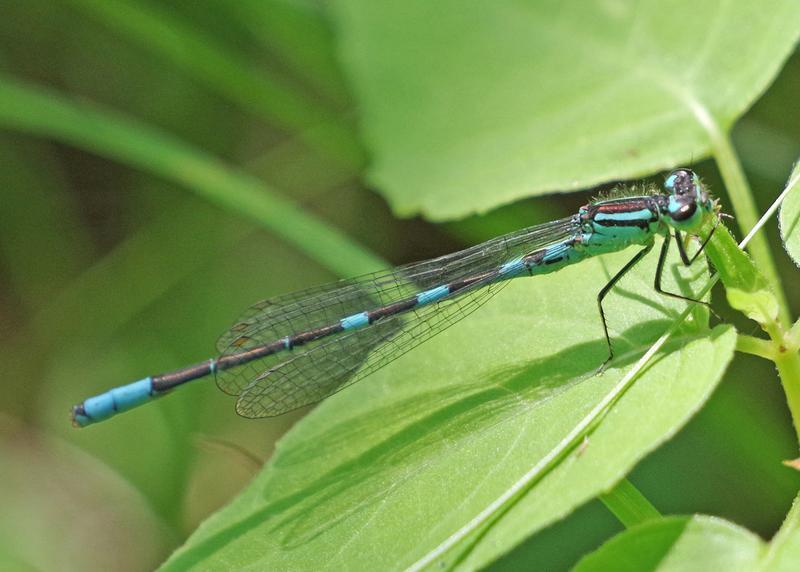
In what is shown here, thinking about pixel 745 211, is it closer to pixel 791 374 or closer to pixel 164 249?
pixel 791 374

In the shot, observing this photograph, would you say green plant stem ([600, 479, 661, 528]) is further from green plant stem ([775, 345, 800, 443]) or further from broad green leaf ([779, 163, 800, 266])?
broad green leaf ([779, 163, 800, 266])

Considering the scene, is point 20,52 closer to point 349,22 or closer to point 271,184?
point 271,184

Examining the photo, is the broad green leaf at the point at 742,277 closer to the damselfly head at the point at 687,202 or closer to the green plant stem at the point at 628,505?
the damselfly head at the point at 687,202

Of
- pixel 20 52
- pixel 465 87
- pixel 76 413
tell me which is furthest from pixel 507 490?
pixel 20 52

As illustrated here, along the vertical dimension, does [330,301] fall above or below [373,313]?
above

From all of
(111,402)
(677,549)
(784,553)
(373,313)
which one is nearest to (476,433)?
(677,549)

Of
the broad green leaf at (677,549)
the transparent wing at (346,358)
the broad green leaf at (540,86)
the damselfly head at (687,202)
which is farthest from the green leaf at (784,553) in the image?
the broad green leaf at (540,86)
